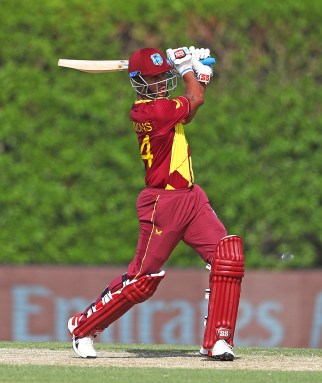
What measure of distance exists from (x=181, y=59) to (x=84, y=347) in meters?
1.80

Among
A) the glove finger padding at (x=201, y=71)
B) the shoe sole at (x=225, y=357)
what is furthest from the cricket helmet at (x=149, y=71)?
the shoe sole at (x=225, y=357)

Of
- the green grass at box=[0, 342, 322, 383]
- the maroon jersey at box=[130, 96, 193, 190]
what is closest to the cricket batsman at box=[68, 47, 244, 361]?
the maroon jersey at box=[130, 96, 193, 190]

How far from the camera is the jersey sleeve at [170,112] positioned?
7.32 metres

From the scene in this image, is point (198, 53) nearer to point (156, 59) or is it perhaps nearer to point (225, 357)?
point (156, 59)

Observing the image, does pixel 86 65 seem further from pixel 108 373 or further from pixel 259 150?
pixel 259 150

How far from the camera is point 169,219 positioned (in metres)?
7.36

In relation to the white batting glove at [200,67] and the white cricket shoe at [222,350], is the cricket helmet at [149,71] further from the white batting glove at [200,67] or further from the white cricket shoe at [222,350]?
the white cricket shoe at [222,350]

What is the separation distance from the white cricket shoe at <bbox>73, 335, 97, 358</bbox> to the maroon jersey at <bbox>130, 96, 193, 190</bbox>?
3.28 ft

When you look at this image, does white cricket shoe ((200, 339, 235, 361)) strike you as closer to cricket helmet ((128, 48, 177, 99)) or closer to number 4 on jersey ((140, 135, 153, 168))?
number 4 on jersey ((140, 135, 153, 168))

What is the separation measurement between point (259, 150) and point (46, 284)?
2.57 metres

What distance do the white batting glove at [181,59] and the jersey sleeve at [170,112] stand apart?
0.23m

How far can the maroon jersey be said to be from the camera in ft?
24.1

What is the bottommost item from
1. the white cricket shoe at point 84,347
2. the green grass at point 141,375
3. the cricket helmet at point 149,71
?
the green grass at point 141,375

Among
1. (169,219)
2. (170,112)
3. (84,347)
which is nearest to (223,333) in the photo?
(169,219)
